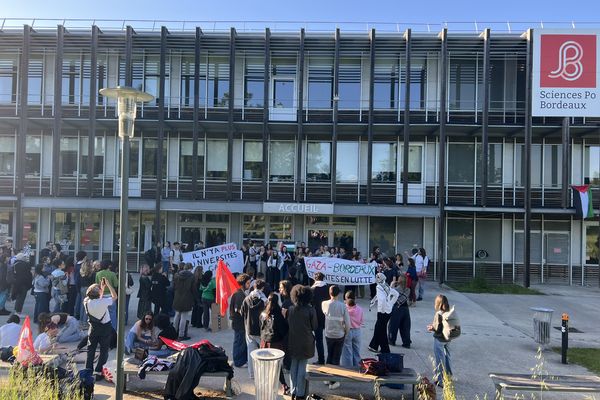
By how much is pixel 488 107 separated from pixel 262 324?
1707 centimetres

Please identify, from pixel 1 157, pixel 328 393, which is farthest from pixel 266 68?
pixel 328 393

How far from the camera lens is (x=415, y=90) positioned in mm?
21625

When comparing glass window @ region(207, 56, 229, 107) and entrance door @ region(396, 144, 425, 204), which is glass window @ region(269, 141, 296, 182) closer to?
glass window @ region(207, 56, 229, 107)

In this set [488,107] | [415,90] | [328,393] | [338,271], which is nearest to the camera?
[328,393]

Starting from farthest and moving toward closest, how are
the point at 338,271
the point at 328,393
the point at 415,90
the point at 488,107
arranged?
1. the point at 415,90
2. the point at 488,107
3. the point at 338,271
4. the point at 328,393

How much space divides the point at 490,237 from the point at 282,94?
12529mm

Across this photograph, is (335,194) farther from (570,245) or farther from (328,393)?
(328,393)

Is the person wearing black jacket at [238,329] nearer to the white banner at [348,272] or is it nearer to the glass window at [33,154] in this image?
the white banner at [348,272]

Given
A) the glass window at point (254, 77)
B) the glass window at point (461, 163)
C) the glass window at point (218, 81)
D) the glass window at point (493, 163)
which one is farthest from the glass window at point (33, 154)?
the glass window at point (493, 163)

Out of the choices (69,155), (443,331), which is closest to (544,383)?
(443,331)

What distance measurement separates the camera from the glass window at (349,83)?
21625 mm

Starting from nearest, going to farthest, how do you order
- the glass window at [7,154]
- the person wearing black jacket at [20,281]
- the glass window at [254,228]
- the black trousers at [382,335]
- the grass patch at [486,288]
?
1. the black trousers at [382,335]
2. the person wearing black jacket at [20,281]
3. the grass patch at [486,288]
4. the glass window at [254,228]
5. the glass window at [7,154]

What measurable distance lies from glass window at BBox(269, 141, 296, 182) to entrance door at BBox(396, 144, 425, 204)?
532cm

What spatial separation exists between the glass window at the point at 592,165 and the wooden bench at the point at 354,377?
19053 millimetres
